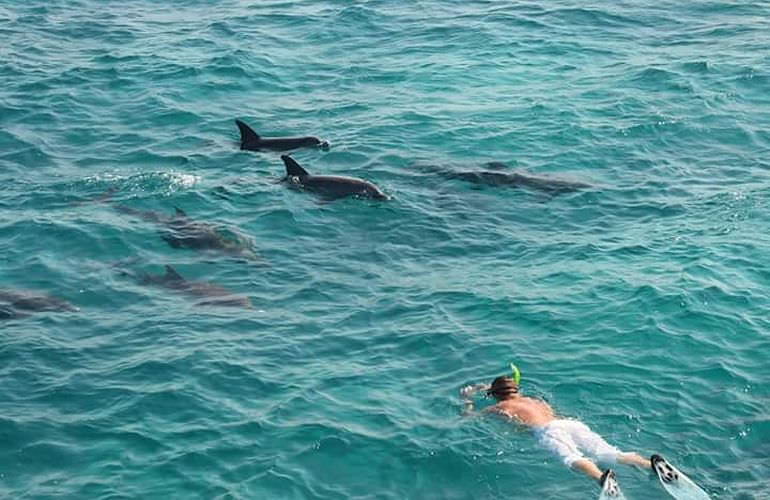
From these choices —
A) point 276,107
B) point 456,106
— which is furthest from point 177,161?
point 456,106

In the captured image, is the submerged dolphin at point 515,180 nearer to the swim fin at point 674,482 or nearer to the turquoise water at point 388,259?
the turquoise water at point 388,259

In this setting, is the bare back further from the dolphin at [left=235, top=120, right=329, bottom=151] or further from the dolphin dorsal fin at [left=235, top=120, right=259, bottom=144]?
the dolphin dorsal fin at [left=235, top=120, right=259, bottom=144]

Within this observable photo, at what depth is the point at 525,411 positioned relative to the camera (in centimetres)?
1367

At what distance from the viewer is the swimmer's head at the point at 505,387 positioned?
45.6ft

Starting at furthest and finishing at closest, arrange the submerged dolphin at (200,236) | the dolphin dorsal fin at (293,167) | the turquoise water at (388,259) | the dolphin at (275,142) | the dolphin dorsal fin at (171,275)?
the dolphin at (275,142), the dolphin dorsal fin at (293,167), the submerged dolphin at (200,236), the dolphin dorsal fin at (171,275), the turquoise water at (388,259)

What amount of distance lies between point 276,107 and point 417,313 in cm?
1058

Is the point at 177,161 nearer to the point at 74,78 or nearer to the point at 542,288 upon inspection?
the point at 74,78

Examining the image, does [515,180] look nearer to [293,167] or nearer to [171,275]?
[293,167]

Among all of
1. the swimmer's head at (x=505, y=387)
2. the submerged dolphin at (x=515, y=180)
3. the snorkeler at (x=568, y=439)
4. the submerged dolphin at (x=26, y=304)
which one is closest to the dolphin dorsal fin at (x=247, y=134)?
the submerged dolphin at (x=515, y=180)

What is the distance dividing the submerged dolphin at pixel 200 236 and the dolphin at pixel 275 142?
3367 mm

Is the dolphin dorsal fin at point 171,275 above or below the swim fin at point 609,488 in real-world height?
below

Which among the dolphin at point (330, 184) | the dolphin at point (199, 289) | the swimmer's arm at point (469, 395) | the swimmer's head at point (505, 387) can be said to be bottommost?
the dolphin at point (199, 289)

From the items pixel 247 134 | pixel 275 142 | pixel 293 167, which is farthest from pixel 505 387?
pixel 247 134

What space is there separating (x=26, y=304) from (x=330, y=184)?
5966 millimetres
